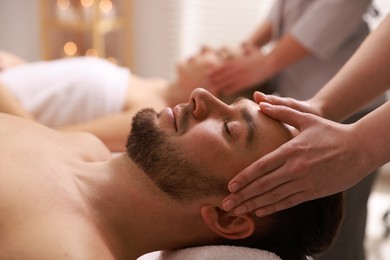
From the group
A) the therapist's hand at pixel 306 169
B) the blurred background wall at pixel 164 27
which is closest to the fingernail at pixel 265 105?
the therapist's hand at pixel 306 169

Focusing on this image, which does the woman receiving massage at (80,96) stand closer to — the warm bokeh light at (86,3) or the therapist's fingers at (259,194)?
the therapist's fingers at (259,194)

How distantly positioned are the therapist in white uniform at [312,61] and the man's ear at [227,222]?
0.69 m

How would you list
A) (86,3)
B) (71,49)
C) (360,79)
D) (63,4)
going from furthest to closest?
1. (71,49)
2. (63,4)
3. (86,3)
4. (360,79)

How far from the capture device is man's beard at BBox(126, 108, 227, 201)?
117 cm

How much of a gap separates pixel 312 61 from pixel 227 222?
110cm

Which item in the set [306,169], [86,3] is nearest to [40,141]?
[306,169]

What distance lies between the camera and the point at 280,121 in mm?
1223

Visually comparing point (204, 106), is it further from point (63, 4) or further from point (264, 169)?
point (63, 4)

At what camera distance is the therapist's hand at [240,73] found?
85.4 inches

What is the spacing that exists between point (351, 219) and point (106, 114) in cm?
108

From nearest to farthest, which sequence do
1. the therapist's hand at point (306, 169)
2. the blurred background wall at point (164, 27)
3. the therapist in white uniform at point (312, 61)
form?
the therapist's hand at point (306, 169) → the therapist in white uniform at point (312, 61) → the blurred background wall at point (164, 27)

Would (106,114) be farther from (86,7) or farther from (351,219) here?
(86,7)

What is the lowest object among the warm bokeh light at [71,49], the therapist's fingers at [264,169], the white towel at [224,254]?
the warm bokeh light at [71,49]

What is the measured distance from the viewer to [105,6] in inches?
140
